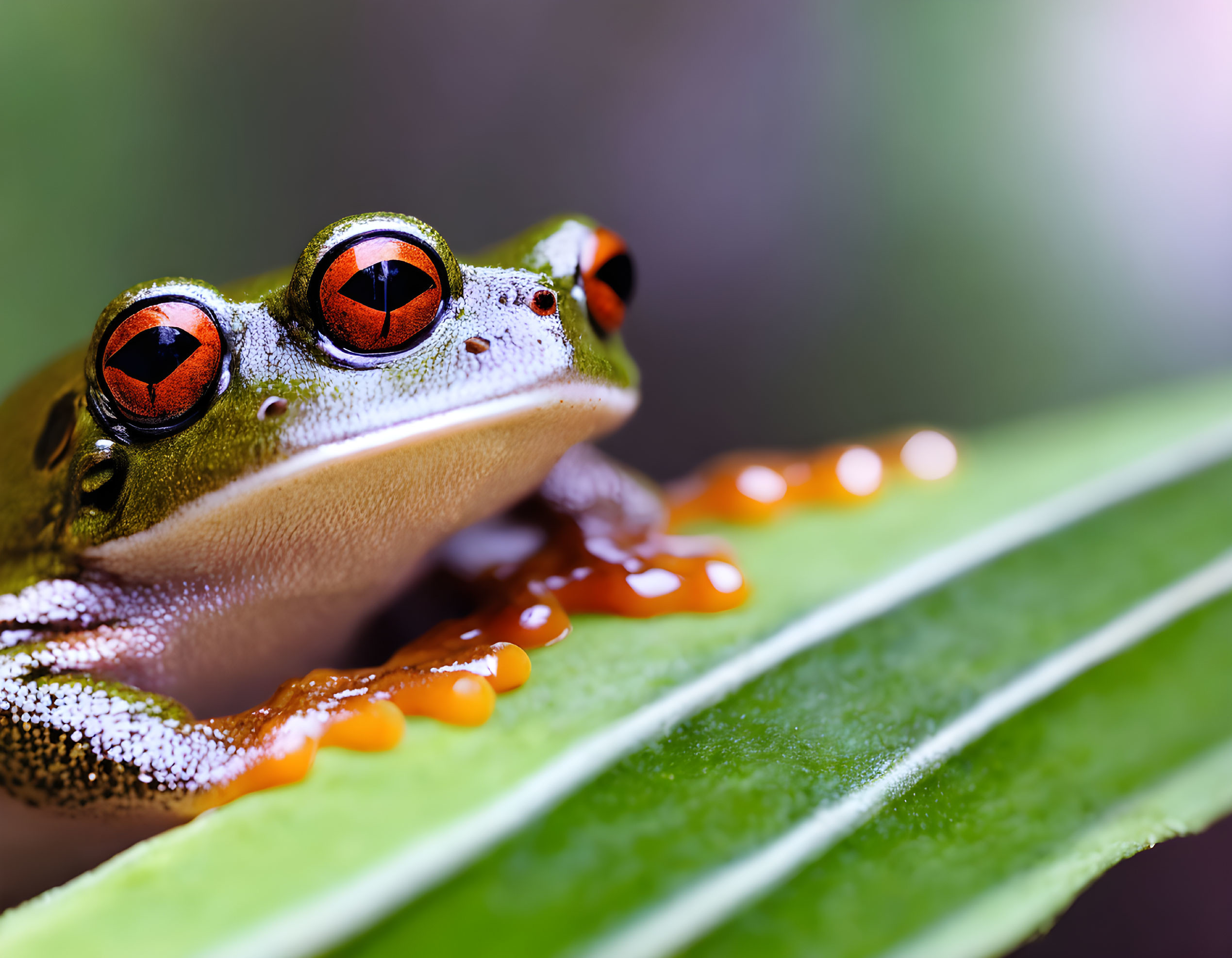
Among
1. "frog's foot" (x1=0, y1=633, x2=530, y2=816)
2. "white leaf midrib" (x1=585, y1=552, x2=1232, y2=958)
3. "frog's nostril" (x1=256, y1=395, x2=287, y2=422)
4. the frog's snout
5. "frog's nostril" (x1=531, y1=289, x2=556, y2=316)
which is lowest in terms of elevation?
"white leaf midrib" (x1=585, y1=552, x2=1232, y2=958)

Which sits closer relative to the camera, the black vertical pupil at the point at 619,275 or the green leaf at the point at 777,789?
the green leaf at the point at 777,789

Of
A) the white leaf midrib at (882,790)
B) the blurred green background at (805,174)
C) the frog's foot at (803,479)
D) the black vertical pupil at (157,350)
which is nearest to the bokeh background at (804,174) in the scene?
the blurred green background at (805,174)

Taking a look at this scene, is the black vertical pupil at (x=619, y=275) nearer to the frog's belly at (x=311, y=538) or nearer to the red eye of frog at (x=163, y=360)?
the frog's belly at (x=311, y=538)

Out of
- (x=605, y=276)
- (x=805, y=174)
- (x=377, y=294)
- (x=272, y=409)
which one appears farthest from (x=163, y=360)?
(x=805, y=174)

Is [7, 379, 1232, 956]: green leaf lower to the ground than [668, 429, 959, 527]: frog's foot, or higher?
lower

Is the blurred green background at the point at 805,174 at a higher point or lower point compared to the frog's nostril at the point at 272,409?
higher

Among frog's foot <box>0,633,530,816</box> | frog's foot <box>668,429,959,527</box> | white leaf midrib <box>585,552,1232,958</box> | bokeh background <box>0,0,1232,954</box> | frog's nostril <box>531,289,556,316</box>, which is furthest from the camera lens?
bokeh background <box>0,0,1232,954</box>

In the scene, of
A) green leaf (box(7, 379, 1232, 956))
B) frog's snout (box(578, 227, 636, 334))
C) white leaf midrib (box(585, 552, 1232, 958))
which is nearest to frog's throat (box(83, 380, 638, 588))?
frog's snout (box(578, 227, 636, 334))

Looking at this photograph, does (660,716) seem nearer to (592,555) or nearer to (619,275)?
(592,555)

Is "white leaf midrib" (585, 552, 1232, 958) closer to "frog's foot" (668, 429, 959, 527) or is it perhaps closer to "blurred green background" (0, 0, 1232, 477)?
"frog's foot" (668, 429, 959, 527)
